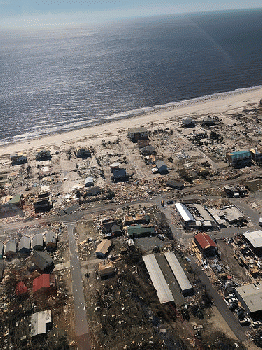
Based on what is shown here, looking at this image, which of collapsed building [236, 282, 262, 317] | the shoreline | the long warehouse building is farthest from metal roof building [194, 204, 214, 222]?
the shoreline

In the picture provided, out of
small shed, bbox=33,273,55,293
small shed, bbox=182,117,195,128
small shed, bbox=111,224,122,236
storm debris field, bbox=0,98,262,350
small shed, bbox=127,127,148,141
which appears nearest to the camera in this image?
storm debris field, bbox=0,98,262,350

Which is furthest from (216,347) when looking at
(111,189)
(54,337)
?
(111,189)

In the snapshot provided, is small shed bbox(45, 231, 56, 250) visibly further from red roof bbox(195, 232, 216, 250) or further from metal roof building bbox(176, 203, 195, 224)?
red roof bbox(195, 232, 216, 250)

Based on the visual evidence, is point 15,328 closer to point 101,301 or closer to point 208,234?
point 101,301

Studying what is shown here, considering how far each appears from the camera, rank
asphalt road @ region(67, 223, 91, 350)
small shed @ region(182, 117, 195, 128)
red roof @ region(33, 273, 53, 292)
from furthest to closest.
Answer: small shed @ region(182, 117, 195, 128) < red roof @ region(33, 273, 53, 292) < asphalt road @ region(67, 223, 91, 350)

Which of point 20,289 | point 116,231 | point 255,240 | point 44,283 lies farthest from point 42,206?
point 255,240

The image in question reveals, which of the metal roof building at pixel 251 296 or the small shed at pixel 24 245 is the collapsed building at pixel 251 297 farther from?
the small shed at pixel 24 245
